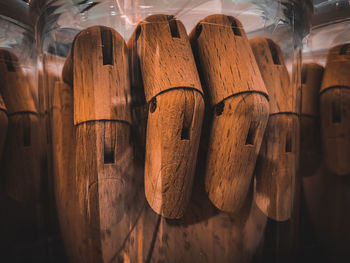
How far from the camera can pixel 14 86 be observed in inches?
14.9

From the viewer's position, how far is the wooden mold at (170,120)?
0.81 ft

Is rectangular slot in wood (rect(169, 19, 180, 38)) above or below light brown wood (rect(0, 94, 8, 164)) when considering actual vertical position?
above

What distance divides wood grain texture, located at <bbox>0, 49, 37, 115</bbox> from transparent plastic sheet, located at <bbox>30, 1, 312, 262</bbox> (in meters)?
0.06

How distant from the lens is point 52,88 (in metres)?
0.36

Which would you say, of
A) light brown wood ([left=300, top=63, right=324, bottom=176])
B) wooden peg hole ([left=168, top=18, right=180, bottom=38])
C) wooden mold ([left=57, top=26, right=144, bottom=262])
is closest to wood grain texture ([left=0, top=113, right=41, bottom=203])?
wooden mold ([left=57, top=26, right=144, bottom=262])

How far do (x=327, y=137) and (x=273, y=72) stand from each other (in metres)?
0.16

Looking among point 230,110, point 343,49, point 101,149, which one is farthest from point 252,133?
point 343,49

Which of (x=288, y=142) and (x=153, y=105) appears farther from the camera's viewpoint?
(x=288, y=142)

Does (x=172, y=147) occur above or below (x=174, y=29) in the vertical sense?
below

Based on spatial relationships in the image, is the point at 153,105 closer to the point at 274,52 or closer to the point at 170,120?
the point at 170,120

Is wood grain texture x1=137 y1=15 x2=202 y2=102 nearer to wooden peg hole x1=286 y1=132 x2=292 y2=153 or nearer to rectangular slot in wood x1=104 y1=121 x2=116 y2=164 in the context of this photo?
rectangular slot in wood x1=104 y1=121 x2=116 y2=164

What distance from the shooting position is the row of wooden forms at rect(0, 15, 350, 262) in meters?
0.25

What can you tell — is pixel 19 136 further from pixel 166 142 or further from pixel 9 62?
pixel 166 142

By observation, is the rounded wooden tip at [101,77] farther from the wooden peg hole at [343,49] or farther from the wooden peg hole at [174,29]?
the wooden peg hole at [343,49]
